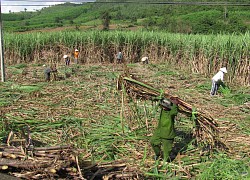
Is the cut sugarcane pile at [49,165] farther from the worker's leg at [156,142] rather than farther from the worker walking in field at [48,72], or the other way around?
the worker walking in field at [48,72]

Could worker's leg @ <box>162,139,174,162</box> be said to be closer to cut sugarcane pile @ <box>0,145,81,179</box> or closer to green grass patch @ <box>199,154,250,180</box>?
green grass patch @ <box>199,154,250,180</box>

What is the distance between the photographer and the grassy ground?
13.0ft

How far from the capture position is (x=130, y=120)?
5129 millimetres

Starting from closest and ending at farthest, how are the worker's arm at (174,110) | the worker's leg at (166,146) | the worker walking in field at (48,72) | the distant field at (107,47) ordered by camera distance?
the worker's arm at (174,110) < the worker's leg at (166,146) < the worker walking in field at (48,72) < the distant field at (107,47)

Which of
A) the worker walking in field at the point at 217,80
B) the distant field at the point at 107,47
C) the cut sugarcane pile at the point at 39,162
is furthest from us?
the distant field at the point at 107,47

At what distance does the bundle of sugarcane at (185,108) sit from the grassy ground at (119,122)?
0.87 ft

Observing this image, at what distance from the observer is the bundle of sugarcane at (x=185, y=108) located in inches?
153

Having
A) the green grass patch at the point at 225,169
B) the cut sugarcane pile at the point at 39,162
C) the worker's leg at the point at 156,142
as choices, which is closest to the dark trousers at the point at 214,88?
the green grass patch at the point at 225,169

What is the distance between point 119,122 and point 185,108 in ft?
5.71

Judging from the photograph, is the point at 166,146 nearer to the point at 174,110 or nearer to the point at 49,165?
the point at 174,110

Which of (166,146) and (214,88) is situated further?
(214,88)

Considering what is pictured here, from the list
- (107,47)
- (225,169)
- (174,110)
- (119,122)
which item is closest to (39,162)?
(174,110)

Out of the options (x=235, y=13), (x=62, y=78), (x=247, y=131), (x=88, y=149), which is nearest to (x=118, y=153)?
(x=88, y=149)

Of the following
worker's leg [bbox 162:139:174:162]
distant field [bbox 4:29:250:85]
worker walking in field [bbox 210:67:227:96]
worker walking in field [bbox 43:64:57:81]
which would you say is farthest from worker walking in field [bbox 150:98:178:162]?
distant field [bbox 4:29:250:85]
